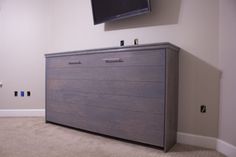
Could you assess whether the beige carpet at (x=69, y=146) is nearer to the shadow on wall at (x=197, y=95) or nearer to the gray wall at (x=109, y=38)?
A: the shadow on wall at (x=197, y=95)

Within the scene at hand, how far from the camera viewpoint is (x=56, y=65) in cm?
260

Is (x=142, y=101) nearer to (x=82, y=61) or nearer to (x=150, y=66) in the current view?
(x=150, y=66)

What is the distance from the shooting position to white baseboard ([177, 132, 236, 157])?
1702mm

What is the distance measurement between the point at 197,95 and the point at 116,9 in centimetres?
148

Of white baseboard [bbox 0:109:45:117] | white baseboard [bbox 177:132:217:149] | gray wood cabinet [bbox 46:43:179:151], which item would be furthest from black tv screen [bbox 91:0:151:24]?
white baseboard [bbox 0:109:45:117]

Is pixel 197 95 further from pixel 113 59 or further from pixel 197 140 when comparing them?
pixel 113 59

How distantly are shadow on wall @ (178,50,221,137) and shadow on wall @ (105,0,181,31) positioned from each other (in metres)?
0.44

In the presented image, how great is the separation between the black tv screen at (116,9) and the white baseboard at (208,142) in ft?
4.94

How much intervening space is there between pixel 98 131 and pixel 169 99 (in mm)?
931

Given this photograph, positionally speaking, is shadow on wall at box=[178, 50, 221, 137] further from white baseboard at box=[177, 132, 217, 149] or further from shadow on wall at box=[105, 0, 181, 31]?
shadow on wall at box=[105, 0, 181, 31]

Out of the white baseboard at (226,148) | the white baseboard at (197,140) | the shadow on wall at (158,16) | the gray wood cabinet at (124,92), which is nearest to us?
the white baseboard at (226,148)

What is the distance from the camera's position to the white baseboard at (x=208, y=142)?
170 centimetres

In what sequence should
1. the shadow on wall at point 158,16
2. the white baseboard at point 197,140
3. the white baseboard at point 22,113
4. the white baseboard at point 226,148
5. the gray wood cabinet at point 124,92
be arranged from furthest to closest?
1. the white baseboard at point 22,113
2. the shadow on wall at point 158,16
3. the white baseboard at point 197,140
4. the gray wood cabinet at point 124,92
5. the white baseboard at point 226,148

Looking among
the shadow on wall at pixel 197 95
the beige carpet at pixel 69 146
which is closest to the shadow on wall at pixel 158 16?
the shadow on wall at pixel 197 95
